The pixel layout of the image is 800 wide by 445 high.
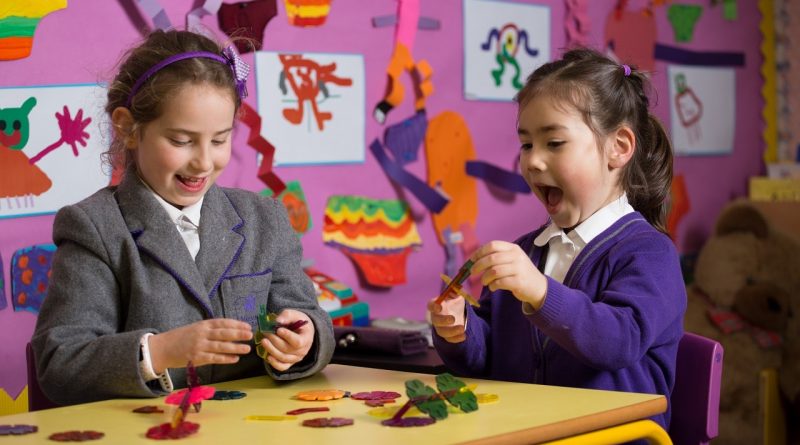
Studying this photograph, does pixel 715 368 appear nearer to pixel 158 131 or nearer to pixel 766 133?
pixel 158 131

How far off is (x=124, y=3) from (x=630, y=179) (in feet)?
3.28

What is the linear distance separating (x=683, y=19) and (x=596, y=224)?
6.21ft

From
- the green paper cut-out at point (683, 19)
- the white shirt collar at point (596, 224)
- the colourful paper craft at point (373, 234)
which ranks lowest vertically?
the colourful paper craft at point (373, 234)

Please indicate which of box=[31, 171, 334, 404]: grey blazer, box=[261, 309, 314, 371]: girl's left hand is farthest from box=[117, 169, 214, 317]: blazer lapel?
box=[261, 309, 314, 371]: girl's left hand

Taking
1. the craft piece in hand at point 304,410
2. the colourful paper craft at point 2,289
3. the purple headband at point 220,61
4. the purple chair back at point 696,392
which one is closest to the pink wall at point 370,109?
the colourful paper craft at point 2,289

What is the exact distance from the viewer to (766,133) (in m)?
3.59

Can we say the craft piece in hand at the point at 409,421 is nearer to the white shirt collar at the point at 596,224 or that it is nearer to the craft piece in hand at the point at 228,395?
the craft piece in hand at the point at 228,395

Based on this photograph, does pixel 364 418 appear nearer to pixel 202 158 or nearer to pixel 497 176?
pixel 202 158

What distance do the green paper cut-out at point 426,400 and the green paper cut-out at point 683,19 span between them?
7.63ft

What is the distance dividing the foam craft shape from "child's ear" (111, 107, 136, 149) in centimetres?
115

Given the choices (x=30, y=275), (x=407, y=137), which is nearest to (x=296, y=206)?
(x=407, y=137)

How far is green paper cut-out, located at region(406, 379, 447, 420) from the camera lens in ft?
3.90

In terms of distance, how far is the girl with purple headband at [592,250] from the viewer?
1.49 metres

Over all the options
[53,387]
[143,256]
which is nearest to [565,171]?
[143,256]
